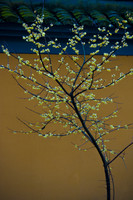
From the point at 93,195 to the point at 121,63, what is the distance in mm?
2072

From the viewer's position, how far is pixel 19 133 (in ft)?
13.4

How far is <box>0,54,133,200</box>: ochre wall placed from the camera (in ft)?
13.3

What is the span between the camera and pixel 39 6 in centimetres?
430

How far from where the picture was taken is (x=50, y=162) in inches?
164

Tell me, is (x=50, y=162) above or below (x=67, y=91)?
below

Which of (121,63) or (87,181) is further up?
(121,63)

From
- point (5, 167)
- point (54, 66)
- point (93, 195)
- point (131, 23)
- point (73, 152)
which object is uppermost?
point (131, 23)

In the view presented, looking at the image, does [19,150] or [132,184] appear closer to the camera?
[19,150]

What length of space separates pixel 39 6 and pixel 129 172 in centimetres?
292

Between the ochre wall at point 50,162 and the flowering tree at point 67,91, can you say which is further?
the ochre wall at point 50,162

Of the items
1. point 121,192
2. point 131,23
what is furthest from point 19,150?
point 131,23

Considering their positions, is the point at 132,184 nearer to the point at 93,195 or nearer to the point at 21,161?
the point at 93,195

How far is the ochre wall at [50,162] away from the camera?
405cm

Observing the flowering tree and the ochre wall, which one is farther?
the ochre wall
